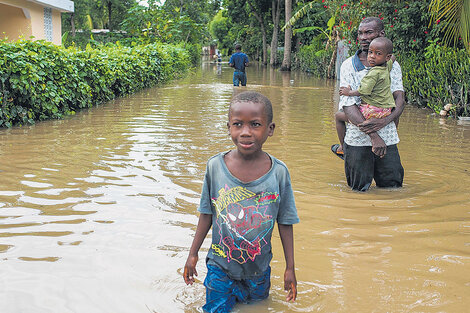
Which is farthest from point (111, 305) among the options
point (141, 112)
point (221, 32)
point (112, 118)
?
point (221, 32)

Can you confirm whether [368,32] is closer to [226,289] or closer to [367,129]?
[367,129]

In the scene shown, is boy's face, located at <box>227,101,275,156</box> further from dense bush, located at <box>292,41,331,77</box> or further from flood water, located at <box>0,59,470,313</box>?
dense bush, located at <box>292,41,331,77</box>

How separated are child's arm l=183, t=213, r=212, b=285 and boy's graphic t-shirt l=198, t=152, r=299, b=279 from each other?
0.05 metres

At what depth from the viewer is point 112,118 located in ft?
35.7

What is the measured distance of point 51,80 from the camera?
1040 centimetres

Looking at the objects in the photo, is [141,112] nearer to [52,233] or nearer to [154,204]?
[154,204]

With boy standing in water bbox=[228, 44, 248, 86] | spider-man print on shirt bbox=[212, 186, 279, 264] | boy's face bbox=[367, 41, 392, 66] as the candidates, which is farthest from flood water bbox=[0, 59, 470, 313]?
boy standing in water bbox=[228, 44, 248, 86]

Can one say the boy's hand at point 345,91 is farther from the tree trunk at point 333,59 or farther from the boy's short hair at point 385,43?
the tree trunk at point 333,59

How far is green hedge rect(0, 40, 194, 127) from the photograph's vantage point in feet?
29.8

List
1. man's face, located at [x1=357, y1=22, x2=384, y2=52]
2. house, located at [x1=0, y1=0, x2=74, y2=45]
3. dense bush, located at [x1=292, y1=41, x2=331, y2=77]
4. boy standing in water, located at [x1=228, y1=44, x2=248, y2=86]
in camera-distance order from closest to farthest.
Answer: man's face, located at [x1=357, y1=22, x2=384, y2=52], boy standing in water, located at [x1=228, y1=44, x2=248, y2=86], house, located at [x1=0, y1=0, x2=74, y2=45], dense bush, located at [x1=292, y1=41, x2=331, y2=77]

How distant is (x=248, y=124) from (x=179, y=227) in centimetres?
195

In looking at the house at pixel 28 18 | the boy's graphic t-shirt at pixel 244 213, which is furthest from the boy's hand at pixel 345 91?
the house at pixel 28 18

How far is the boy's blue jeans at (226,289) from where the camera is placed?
2.86 meters

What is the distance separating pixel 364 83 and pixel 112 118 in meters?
7.06
